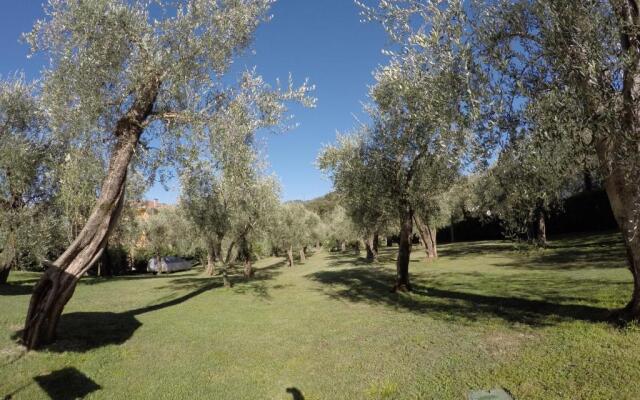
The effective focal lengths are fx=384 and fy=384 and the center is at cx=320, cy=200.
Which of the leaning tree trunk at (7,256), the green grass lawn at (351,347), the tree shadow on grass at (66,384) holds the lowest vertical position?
the green grass lawn at (351,347)

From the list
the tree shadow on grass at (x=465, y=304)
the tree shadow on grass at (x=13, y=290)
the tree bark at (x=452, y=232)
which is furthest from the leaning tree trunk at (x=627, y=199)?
the tree bark at (x=452, y=232)

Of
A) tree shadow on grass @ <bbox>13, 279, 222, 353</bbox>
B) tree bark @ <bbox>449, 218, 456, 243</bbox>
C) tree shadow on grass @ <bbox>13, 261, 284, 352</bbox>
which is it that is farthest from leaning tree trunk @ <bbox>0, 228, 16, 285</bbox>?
tree bark @ <bbox>449, 218, 456, 243</bbox>

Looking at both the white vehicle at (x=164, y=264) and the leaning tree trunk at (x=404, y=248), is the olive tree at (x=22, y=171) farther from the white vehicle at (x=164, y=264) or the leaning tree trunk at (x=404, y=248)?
the white vehicle at (x=164, y=264)

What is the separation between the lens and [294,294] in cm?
2281

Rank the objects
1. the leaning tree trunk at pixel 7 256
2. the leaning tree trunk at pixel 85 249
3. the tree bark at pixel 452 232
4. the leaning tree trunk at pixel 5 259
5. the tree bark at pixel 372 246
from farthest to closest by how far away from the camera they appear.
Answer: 1. the tree bark at pixel 452 232
2. the tree bark at pixel 372 246
3. the leaning tree trunk at pixel 5 259
4. the leaning tree trunk at pixel 7 256
5. the leaning tree trunk at pixel 85 249

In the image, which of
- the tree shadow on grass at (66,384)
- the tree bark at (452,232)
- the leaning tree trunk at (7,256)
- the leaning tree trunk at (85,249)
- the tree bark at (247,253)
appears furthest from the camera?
the tree bark at (452,232)

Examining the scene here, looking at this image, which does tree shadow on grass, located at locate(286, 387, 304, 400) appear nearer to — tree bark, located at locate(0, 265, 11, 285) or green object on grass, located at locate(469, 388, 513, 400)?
green object on grass, located at locate(469, 388, 513, 400)

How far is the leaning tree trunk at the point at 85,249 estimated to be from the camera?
10.9 metres

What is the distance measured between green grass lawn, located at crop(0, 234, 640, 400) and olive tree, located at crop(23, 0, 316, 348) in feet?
9.04

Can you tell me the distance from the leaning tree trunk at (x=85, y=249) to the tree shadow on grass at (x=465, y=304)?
11.6 meters

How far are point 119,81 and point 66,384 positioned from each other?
9878 mm

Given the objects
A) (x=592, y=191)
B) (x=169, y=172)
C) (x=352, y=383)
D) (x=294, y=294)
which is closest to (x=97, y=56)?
(x=169, y=172)

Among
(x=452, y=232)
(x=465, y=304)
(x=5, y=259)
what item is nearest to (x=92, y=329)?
(x=465, y=304)

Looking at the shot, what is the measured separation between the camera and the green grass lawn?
795 cm
